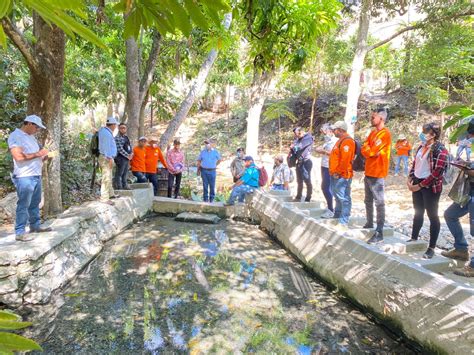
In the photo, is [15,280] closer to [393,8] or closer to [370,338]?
[370,338]

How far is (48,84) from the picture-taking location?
5797 mm

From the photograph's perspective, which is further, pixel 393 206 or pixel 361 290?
pixel 393 206

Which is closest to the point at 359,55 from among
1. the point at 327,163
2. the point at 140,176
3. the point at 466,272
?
the point at 327,163

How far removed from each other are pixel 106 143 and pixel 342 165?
4241 millimetres

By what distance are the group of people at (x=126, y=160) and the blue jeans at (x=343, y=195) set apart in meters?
4.12

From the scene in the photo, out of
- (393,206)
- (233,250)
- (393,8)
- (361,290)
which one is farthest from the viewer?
(393,8)

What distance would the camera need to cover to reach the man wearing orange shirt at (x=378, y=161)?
479 cm

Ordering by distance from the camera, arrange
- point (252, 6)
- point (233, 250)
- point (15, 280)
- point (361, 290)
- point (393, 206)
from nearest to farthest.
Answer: point (252, 6) < point (15, 280) < point (361, 290) < point (233, 250) < point (393, 206)

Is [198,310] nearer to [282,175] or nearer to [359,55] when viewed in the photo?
[282,175]

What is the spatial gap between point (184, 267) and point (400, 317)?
10.5 feet

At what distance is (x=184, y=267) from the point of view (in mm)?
5820

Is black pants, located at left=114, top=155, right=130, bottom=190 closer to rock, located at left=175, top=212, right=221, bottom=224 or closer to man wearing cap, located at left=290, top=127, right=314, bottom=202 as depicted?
rock, located at left=175, top=212, right=221, bottom=224

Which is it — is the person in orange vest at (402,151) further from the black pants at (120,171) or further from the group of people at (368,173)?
the black pants at (120,171)

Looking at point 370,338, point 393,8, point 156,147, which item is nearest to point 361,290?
point 370,338
